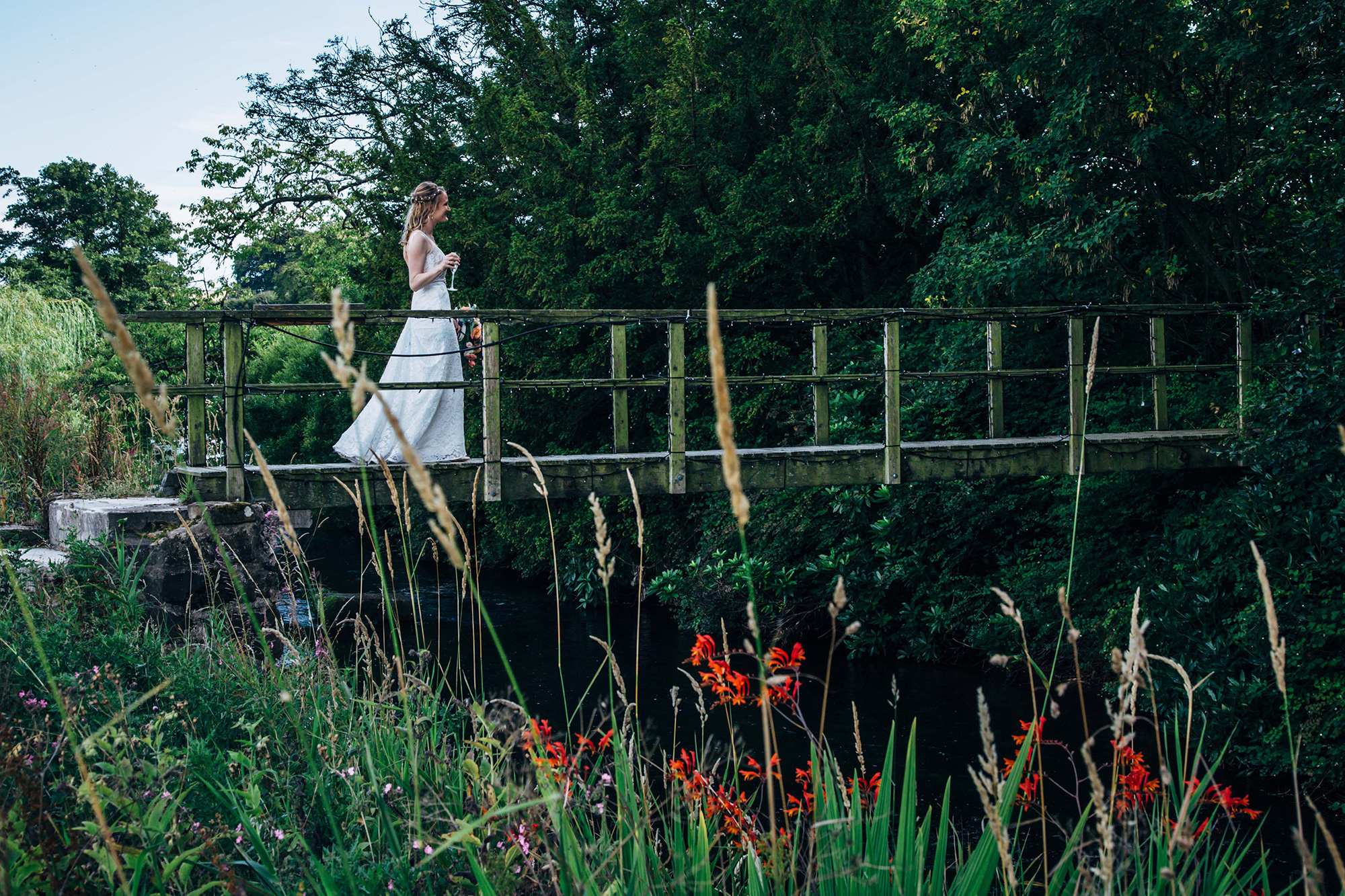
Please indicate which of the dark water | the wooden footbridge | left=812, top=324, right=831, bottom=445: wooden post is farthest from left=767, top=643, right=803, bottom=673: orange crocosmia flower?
left=812, top=324, right=831, bottom=445: wooden post

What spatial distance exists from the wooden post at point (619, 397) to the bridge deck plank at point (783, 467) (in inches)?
13.3

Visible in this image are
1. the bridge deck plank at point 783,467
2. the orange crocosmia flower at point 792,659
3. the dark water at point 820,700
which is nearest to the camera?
the orange crocosmia flower at point 792,659

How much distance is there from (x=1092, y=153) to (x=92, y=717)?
7.91 m

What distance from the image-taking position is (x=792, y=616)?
33.6ft

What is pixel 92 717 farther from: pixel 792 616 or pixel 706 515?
pixel 706 515

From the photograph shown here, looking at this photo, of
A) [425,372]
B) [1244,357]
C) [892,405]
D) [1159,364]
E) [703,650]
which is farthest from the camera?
[1159,364]

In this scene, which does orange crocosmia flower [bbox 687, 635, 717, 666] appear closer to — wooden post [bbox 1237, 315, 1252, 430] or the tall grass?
the tall grass

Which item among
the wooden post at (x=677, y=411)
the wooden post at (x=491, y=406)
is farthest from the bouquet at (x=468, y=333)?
the wooden post at (x=677, y=411)

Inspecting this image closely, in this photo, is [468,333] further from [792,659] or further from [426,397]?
[792,659]

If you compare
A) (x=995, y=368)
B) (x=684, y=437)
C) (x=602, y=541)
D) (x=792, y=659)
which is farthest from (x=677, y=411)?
(x=602, y=541)

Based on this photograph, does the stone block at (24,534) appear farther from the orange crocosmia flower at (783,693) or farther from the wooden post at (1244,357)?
the wooden post at (1244,357)

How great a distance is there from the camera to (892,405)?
6930mm

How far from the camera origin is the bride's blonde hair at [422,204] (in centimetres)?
613

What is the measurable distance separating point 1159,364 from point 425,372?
544 cm
